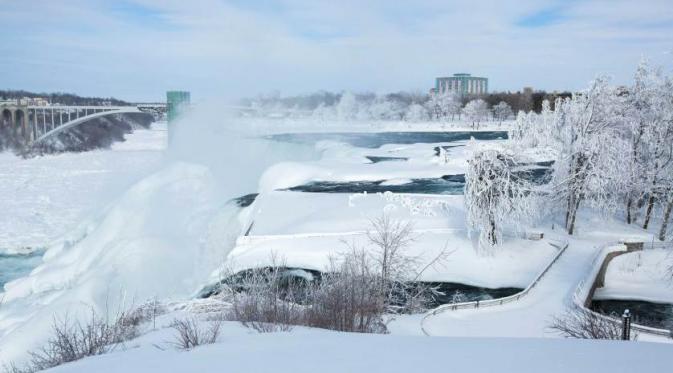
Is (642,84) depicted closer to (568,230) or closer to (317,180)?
(568,230)

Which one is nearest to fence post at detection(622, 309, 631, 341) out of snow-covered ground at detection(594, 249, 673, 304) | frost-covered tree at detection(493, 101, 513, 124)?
snow-covered ground at detection(594, 249, 673, 304)

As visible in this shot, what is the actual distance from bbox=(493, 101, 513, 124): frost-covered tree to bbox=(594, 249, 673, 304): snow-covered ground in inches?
3020

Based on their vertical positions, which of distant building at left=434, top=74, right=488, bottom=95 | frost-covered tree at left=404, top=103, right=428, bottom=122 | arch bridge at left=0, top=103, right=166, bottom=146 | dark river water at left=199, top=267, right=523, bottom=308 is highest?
distant building at left=434, top=74, right=488, bottom=95

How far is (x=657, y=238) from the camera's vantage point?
75.2ft

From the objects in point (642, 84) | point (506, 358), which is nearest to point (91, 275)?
point (506, 358)

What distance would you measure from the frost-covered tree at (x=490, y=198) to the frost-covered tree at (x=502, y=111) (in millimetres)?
76911

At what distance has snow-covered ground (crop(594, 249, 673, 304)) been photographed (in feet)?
60.9

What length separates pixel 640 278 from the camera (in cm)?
1988

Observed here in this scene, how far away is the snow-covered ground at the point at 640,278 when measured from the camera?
18.6 meters

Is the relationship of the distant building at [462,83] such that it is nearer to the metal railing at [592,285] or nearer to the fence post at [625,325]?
the metal railing at [592,285]

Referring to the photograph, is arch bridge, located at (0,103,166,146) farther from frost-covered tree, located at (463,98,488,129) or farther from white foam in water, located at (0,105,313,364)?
frost-covered tree, located at (463,98,488,129)

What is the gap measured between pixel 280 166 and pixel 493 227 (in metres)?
19.9

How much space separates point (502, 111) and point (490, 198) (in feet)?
261

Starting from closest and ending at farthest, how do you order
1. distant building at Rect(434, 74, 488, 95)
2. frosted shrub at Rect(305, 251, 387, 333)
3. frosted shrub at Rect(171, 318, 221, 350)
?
1. frosted shrub at Rect(171, 318, 221, 350)
2. frosted shrub at Rect(305, 251, 387, 333)
3. distant building at Rect(434, 74, 488, 95)
